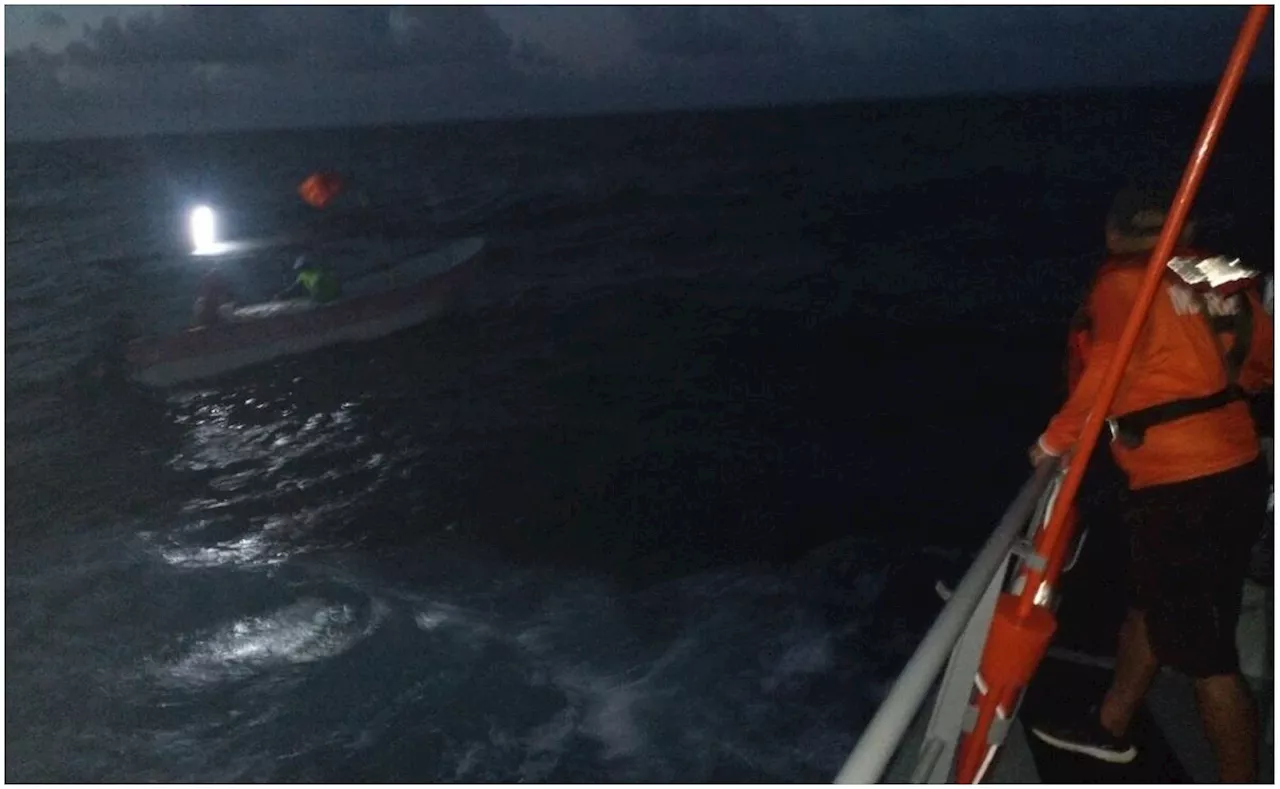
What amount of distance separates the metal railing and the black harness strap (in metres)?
0.37

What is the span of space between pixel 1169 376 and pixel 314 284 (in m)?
15.8

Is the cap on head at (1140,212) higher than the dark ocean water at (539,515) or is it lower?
higher

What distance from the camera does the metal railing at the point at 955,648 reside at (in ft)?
6.50

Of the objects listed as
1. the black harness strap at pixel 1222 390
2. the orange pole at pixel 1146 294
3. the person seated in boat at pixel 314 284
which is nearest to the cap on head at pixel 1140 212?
the orange pole at pixel 1146 294

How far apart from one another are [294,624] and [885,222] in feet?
101

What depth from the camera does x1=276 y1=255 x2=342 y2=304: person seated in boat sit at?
16.3m

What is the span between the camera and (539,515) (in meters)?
11.4

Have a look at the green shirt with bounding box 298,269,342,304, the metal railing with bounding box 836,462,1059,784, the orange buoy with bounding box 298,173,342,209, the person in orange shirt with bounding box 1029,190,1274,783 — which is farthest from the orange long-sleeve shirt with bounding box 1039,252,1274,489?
the green shirt with bounding box 298,269,342,304

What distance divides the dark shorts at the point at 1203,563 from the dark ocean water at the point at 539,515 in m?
4.19

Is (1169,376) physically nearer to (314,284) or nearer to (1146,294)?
(1146,294)

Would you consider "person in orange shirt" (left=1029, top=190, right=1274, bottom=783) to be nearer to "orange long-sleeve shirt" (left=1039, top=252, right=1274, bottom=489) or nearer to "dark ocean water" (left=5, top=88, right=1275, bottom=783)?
"orange long-sleeve shirt" (left=1039, top=252, right=1274, bottom=489)

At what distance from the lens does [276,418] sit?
15.7 m

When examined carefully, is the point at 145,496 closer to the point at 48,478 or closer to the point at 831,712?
the point at 48,478

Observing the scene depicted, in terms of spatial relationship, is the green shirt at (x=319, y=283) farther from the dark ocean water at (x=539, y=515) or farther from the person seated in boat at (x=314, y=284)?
the dark ocean water at (x=539, y=515)
